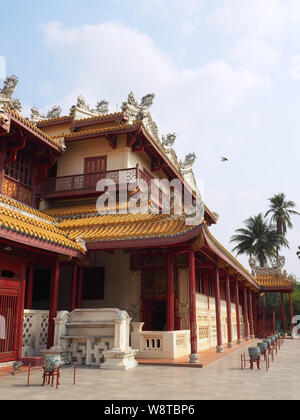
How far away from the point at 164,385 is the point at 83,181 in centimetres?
1183

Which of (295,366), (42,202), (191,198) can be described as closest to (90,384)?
(295,366)

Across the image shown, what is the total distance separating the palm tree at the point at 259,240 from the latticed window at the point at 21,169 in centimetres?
4068

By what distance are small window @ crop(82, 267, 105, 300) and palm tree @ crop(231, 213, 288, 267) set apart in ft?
128

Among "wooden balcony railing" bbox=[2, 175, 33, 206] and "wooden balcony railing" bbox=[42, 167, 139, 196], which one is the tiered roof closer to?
"wooden balcony railing" bbox=[2, 175, 33, 206]

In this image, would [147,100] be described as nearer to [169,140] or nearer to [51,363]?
[169,140]

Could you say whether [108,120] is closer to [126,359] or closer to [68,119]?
[68,119]

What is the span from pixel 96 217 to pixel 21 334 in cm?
619

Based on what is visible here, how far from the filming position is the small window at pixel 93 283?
1666 centimetres

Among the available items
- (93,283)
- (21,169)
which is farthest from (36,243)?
(21,169)

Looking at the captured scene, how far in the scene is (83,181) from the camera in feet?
60.8

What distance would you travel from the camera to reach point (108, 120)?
1967 cm

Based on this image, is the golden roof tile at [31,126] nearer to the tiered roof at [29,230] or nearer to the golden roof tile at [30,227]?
the tiered roof at [29,230]

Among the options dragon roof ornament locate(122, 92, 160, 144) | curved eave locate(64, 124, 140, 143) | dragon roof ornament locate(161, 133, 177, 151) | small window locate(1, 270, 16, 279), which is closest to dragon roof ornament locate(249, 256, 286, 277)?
dragon roof ornament locate(161, 133, 177, 151)

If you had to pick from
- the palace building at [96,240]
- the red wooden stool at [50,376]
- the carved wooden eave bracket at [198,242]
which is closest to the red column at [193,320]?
the palace building at [96,240]
